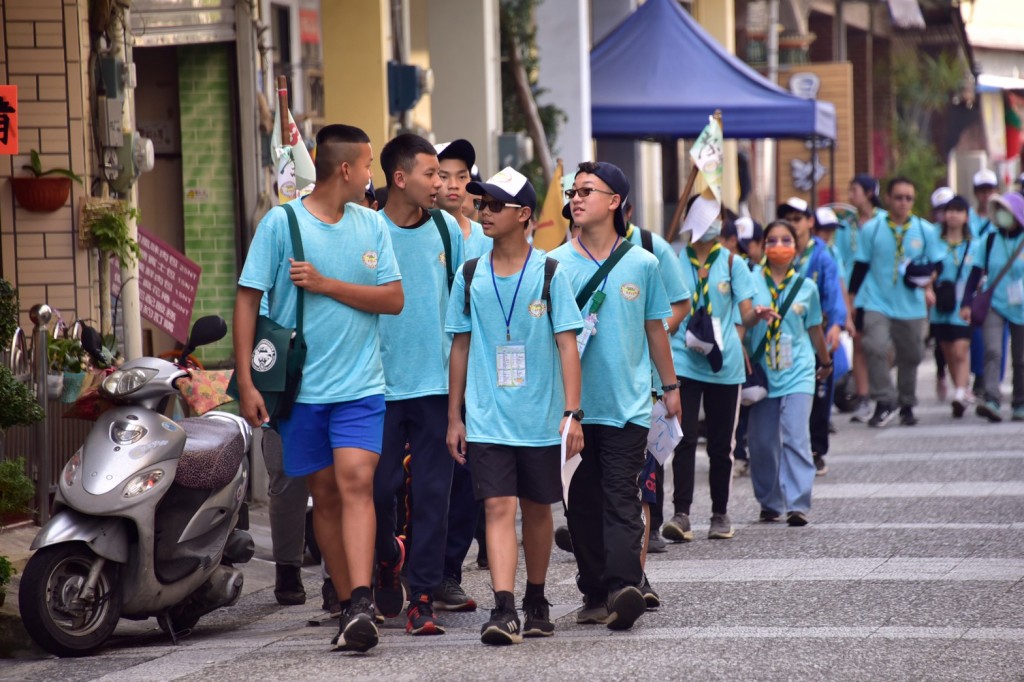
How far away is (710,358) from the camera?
1036cm

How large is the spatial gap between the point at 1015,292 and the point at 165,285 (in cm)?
894

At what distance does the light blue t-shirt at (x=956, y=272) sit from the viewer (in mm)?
17562

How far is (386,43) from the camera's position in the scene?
15.5 m

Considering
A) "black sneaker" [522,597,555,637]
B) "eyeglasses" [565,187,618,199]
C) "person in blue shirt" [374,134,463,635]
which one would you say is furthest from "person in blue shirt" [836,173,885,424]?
"black sneaker" [522,597,555,637]

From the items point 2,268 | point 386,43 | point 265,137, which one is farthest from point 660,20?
point 2,268

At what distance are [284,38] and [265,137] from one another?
62.7 inches

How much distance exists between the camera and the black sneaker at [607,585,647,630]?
744 cm

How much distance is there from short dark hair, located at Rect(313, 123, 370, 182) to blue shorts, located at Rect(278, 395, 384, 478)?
36.2 inches

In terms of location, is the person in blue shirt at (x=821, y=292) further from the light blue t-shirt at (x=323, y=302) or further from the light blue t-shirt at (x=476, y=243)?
the light blue t-shirt at (x=323, y=302)

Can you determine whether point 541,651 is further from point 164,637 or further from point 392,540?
point 164,637

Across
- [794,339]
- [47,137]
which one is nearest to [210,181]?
[47,137]

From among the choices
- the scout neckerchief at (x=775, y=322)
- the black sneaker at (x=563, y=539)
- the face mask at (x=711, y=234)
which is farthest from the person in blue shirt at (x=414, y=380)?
the scout neckerchief at (x=775, y=322)

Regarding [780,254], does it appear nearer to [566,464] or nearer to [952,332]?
[566,464]

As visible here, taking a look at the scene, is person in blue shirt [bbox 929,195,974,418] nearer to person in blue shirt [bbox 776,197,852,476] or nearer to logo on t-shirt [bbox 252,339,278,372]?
person in blue shirt [bbox 776,197,852,476]
